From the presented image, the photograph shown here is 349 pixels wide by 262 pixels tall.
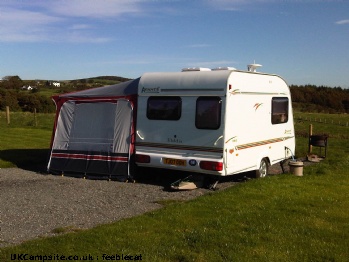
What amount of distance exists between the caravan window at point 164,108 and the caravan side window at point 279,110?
2903mm

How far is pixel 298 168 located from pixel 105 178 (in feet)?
16.7

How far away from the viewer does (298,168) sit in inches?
434

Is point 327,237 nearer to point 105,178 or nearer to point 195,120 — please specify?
point 195,120

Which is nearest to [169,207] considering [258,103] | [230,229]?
[230,229]

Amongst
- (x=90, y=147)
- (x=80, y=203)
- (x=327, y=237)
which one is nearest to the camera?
(x=327, y=237)

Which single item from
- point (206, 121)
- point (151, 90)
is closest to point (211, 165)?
point (206, 121)

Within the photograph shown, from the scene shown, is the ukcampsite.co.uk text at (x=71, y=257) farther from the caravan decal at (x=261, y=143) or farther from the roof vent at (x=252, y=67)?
the roof vent at (x=252, y=67)

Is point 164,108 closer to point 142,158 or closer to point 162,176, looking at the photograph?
point 142,158

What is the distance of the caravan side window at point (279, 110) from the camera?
11422 millimetres

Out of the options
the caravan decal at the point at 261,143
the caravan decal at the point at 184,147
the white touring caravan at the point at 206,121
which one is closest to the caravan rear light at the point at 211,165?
the white touring caravan at the point at 206,121

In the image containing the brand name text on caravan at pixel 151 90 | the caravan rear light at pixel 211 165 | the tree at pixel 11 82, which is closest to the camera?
the caravan rear light at pixel 211 165

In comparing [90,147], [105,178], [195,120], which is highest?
[195,120]

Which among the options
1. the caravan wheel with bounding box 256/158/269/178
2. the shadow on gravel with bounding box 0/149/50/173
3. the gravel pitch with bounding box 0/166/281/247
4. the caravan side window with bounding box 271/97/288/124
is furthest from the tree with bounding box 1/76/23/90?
the caravan wheel with bounding box 256/158/269/178

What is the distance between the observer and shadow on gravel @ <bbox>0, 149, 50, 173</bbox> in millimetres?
12951
